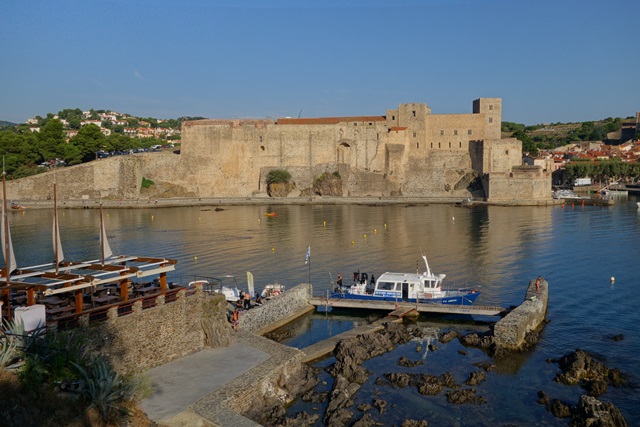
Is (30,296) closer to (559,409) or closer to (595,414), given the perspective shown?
(559,409)

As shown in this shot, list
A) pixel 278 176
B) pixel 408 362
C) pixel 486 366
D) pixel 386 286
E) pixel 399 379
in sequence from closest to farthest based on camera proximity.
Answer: pixel 399 379 < pixel 486 366 < pixel 408 362 < pixel 386 286 < pixel 278 176

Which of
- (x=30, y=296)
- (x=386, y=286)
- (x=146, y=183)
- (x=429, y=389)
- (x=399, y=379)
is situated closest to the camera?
(x=30, y=296)

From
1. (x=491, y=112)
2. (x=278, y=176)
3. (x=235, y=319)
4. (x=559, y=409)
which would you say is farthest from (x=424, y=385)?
(x=491, y=112)

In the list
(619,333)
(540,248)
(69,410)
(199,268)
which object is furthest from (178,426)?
(540,248)

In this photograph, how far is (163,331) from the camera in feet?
41.5

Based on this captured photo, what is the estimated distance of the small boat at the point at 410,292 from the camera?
20.3 meters

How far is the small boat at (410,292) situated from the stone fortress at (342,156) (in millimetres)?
43680

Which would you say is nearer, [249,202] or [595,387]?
[595,387]

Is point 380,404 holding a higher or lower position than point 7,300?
lower

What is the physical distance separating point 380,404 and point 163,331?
496cm

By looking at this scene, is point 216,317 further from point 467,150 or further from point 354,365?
point 467,150

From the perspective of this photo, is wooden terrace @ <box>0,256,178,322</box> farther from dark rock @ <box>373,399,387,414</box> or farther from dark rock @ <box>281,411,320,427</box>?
dark rock @ <box>373,399,387,414</box>

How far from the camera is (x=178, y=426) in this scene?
10.0 meters

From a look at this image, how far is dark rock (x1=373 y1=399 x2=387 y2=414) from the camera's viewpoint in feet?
41.1
